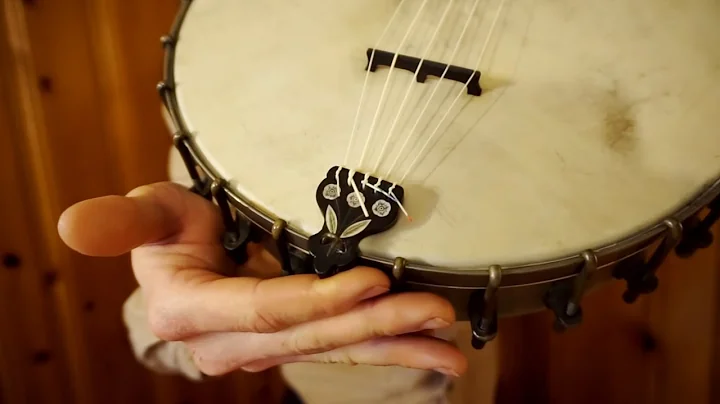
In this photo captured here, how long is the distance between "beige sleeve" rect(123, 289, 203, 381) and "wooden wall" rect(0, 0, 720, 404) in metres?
A: 0.35

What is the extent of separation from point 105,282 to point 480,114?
902mm

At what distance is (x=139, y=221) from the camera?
0.54 m

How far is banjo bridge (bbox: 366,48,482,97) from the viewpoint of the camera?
1.76ft

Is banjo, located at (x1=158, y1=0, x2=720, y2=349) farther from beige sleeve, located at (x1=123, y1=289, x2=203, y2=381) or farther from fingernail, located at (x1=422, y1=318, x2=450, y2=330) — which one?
beige sleeve, located at (x1=123, y1=289, x2=203, y2=381)

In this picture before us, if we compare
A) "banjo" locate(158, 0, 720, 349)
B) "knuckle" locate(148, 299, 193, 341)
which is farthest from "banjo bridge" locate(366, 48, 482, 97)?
"knuckle" locate(148, 299, 193, 341)

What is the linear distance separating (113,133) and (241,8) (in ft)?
1.87

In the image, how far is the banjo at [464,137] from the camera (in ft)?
1.50

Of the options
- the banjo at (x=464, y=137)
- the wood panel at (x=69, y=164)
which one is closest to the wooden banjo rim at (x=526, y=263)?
the banjo at (x=464, y=137)

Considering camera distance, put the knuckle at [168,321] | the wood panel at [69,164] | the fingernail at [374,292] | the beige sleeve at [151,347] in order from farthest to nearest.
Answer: the wood panel at [69,164] < the beige sleeve at [151,347] < the knuckle at [168,321] < the fingernail at [374,292]

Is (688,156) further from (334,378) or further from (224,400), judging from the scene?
(224,400)

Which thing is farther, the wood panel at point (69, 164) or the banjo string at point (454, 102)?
the wood panel at point (69, 164)

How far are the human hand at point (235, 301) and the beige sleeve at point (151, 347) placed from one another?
23cm

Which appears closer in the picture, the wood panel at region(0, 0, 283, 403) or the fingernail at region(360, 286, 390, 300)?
the fingernail at region(360, 286, 390, 300)

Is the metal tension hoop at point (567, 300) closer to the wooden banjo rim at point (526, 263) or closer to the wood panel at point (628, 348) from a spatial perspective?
the wooden banjo rim at point (526, 263)
